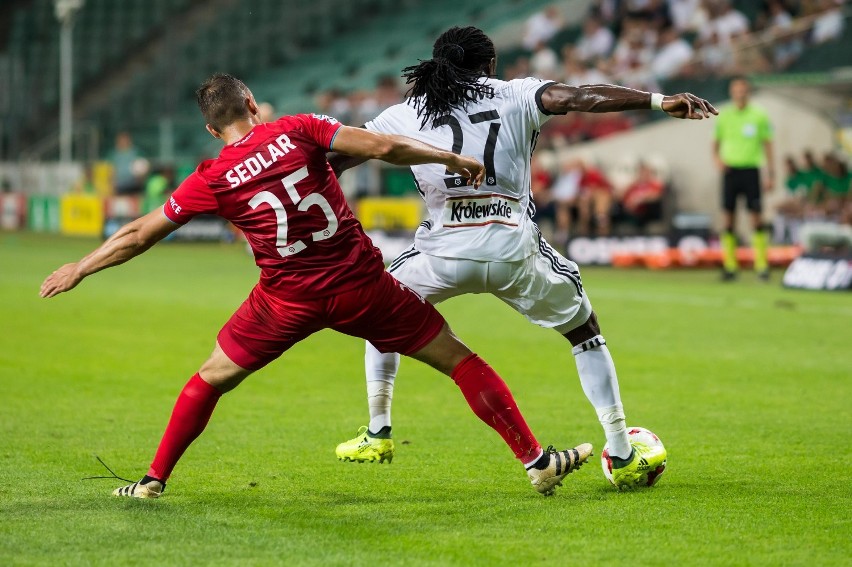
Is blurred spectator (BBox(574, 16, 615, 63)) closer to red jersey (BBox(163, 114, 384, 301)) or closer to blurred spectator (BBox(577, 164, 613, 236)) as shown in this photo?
blurred spectator (BBox(577, 164, 613, 236))

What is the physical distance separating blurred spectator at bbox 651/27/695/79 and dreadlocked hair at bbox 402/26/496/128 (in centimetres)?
1698

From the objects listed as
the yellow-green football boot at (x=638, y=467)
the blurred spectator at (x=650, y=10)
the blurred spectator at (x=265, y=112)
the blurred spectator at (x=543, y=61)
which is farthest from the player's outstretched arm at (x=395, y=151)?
the blurred spectator at (x=543, y=61)

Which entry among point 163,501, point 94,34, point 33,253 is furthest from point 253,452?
point 94,34

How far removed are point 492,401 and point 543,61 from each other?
2188cm

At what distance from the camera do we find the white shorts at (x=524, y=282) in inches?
247

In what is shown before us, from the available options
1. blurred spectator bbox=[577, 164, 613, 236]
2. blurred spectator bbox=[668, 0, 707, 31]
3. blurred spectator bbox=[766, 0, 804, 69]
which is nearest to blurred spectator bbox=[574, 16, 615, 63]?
blurred spectator bbox=[668, 0, 707, 31]

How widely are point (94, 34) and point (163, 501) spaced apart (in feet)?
121

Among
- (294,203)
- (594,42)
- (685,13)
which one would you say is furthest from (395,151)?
(594,42)

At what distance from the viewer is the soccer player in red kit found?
5.72 meters

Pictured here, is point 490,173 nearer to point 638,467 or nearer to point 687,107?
point 687,107

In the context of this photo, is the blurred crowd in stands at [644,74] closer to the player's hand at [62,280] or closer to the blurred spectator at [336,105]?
the blurred spectator at [336,105]

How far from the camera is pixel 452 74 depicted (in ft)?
20.5

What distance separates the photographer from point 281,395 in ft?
30.3

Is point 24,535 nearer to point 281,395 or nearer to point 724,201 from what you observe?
point 281,395
